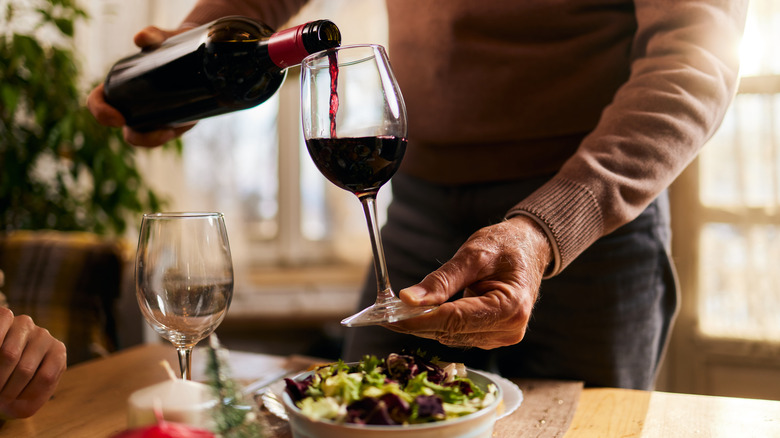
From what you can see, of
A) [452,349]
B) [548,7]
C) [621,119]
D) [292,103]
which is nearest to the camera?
[621,119]

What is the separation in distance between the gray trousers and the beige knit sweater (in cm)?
5

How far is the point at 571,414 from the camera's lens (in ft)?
2.59

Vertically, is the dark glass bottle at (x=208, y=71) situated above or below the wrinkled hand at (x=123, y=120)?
above

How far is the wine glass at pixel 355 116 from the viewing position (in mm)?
669

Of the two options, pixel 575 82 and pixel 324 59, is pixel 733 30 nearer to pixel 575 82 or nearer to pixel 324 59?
pixel 575 82

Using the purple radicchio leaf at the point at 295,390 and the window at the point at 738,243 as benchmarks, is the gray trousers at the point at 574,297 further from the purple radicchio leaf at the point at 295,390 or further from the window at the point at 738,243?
the window at the point at 738,243

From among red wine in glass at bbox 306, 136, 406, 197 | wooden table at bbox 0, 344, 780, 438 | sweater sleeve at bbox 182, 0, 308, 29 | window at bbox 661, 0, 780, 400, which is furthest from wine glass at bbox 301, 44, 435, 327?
window at bbox 661, 0, 780, 400

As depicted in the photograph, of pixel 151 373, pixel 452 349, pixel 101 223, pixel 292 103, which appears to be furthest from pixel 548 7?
pixel 292 103

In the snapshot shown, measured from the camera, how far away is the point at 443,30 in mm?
1047

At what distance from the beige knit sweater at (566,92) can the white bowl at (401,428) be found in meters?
0.28

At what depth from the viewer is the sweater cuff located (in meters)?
0.76

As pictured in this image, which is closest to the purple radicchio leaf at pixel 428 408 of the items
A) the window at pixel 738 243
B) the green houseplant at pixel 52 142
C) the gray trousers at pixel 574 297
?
the gray trousers at pixel 574 297

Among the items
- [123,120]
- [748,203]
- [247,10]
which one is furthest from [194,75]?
[748,203]

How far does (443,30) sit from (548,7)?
0.56 feet
